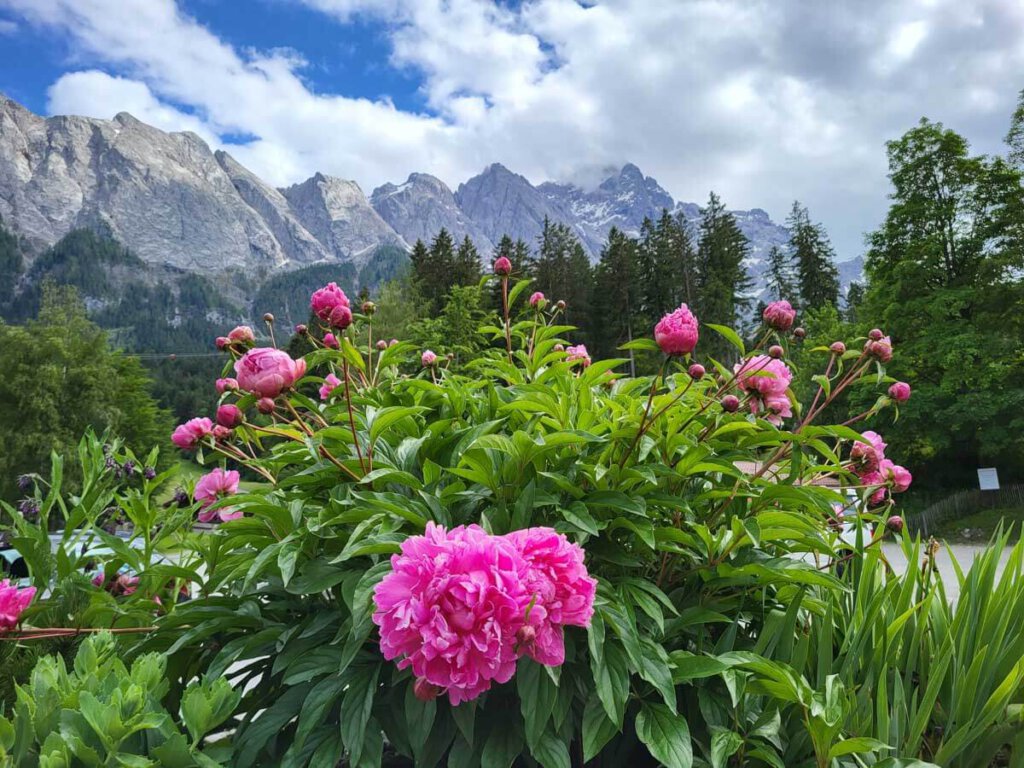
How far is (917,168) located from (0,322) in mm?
32759

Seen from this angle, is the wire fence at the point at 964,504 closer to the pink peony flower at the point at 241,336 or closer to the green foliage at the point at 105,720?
the pink peony flower at the point at 241,336

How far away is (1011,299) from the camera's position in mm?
14531

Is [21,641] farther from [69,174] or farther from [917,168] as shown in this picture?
[69,174]

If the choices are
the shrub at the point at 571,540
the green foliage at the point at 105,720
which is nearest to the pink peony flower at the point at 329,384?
the shrub at the point at 571,540

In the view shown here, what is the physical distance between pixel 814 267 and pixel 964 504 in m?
24.4

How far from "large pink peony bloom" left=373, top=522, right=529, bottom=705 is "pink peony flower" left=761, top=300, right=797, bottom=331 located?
106 centimetres

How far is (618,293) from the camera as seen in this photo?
115 ft

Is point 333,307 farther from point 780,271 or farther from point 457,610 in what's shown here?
point 780,271

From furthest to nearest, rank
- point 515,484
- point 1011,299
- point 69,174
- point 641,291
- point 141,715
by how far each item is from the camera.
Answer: point 69,174 < point 641,291 < point 1011,299 < point 515,484 < point 141,715

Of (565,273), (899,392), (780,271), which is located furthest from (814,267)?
(899,392)

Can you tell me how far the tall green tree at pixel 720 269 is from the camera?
3375cm

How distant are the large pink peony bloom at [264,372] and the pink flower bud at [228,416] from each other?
12 centimetres

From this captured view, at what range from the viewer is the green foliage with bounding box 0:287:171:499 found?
20.5 m

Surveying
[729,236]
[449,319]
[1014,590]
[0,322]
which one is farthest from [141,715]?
[729,236]
